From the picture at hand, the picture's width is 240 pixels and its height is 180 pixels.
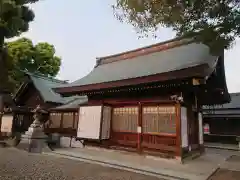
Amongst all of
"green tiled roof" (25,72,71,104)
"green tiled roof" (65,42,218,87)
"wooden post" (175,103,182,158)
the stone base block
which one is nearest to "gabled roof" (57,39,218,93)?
"green tiled roof" (65,42,218,87)

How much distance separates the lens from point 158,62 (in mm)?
11539

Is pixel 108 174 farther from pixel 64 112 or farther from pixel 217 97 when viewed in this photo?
pixel 64 112

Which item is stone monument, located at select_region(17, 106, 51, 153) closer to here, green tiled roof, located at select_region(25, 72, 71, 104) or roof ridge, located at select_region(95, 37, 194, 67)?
green tiled roof, located at select_region(25, 72, 71, 104)

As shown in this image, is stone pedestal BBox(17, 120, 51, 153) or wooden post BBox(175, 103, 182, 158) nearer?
wooden post BBox(175, 103, 182, 158)

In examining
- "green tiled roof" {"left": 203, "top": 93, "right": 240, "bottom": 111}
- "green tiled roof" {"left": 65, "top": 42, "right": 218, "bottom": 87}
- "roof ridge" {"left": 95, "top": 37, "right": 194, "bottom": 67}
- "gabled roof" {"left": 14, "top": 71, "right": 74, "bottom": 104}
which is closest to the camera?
"green tiled roof" {"left": 65, "top": 42, "right": 218, "bottom": 87}

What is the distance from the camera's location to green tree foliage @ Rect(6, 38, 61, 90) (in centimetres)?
2314

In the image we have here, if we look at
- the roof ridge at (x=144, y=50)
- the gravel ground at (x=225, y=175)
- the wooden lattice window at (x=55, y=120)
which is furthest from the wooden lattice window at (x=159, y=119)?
the wooden lattice window at (x=55, y=120)

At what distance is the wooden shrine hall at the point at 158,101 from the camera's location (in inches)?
328

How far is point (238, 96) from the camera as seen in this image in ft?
74.7

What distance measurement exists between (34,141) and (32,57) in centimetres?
1888

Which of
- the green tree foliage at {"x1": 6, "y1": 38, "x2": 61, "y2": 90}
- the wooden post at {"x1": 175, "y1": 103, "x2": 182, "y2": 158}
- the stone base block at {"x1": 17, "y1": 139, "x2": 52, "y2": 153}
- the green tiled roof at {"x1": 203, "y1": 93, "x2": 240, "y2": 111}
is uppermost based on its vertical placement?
the green tree foliage at {"x1": 6, "y1": 38, "x2": 61, "y2": 90}

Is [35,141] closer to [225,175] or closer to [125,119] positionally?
[125,119]

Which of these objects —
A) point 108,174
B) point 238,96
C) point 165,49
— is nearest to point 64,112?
point 165,49

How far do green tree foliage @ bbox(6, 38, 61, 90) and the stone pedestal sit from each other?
12.0 meters
